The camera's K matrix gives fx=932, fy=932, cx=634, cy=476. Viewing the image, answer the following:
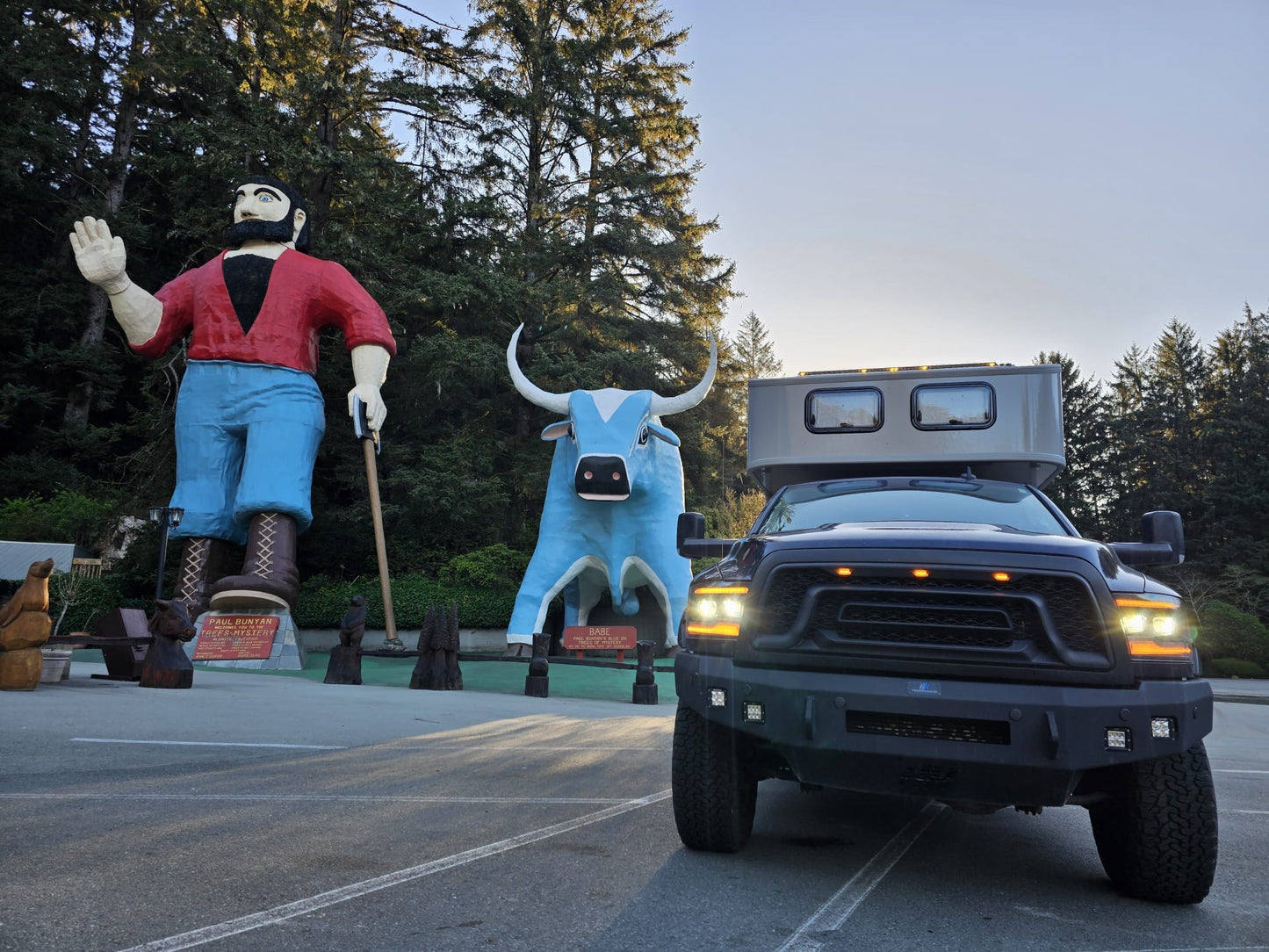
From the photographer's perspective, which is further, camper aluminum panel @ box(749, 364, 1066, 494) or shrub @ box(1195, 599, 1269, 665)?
shrub @ box(1195, 599, 1269, 665)

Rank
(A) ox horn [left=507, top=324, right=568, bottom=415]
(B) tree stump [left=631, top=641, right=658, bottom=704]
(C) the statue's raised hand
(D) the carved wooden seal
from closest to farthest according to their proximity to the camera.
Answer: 1. (D) the carved wooden seal
2. (B) tree stump [left=631, top=641, right=658, bottom=704]
3. (C) the statue's raised hand
4. (A) ox horn [left=507, top=324, right=568, bottom=415]

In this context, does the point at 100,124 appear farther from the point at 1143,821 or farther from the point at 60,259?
the point at 1143,821

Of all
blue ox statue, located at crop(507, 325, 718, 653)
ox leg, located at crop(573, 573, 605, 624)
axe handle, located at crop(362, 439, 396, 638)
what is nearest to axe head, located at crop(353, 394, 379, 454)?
axe handle, located at crop(362, 439, 396, 638)

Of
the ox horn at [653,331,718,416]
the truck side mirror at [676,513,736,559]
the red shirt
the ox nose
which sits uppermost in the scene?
the red shirt

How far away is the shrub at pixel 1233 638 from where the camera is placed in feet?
80.3

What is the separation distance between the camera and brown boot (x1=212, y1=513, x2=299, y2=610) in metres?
15.3

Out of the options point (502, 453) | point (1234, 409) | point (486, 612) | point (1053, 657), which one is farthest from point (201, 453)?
point (1234, 409)

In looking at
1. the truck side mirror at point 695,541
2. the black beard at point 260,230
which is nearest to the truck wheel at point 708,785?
the truck side mirror at point 695,541

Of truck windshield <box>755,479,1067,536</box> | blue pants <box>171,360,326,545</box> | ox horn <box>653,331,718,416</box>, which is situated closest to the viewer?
truck windshield <box>755,479,1067,536</box>

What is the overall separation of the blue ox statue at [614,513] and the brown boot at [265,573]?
396cm

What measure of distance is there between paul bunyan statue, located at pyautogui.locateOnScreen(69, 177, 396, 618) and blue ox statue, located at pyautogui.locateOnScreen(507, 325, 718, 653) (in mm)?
3890

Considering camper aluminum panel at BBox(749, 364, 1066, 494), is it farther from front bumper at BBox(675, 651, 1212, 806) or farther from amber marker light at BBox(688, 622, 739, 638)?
front bumper at BBox(675, 651, 1212, 806)

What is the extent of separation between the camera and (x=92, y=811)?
160 inches

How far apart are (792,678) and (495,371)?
77.5 ft
